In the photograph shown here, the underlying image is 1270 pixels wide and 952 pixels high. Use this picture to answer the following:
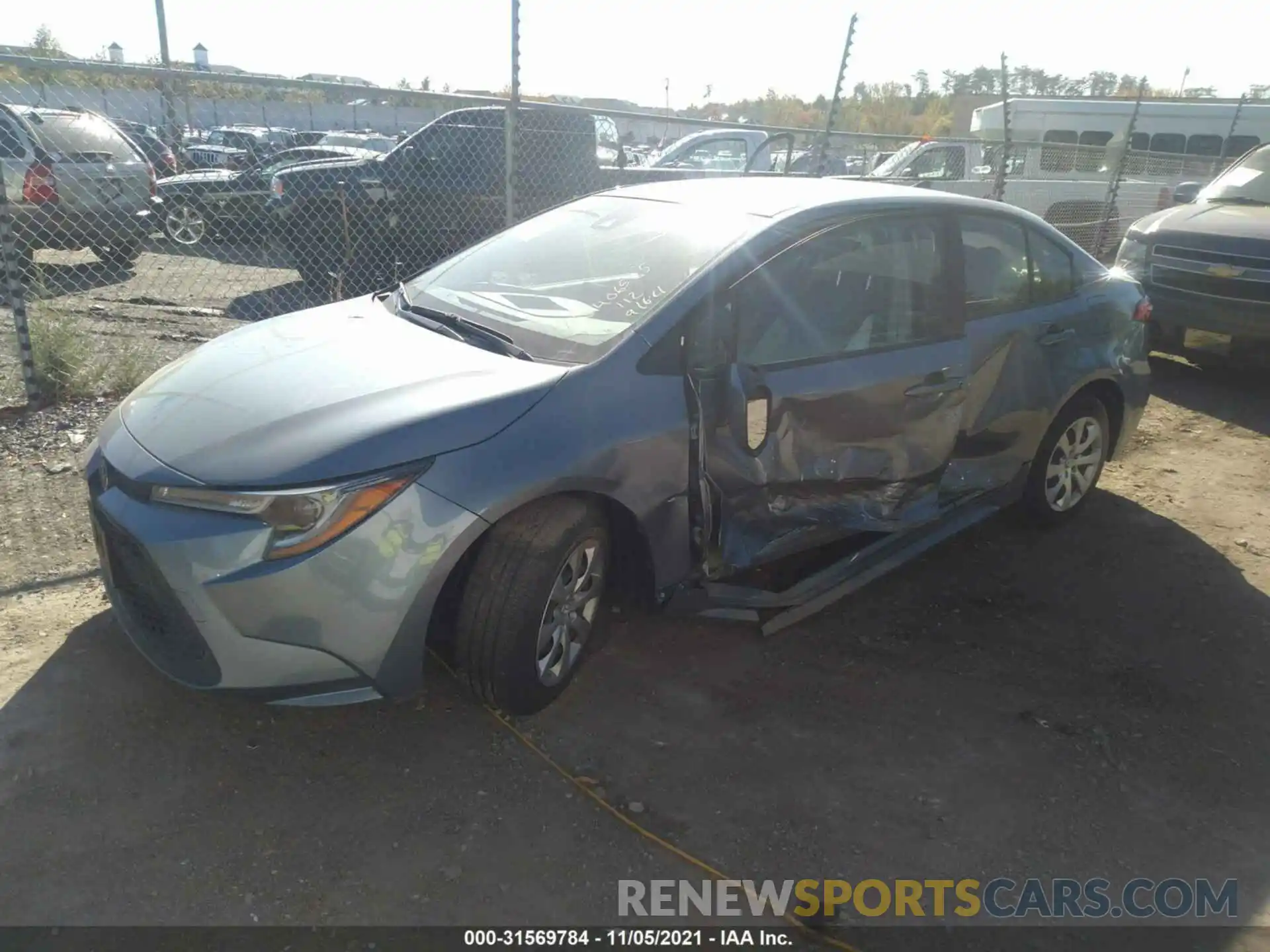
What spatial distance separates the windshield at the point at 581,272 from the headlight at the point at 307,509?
0.80 m

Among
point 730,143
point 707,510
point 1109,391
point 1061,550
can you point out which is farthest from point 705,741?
point 730,143

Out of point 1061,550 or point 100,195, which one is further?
point 100,195

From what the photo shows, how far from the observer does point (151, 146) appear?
39.8 ft

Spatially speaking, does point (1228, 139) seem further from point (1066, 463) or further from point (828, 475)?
point (828, 475)

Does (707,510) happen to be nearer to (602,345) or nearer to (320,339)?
(602,345)

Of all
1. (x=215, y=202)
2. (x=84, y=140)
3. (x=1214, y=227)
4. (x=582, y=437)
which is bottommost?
(x=215, y=202)

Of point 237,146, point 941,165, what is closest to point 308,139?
point 237,146

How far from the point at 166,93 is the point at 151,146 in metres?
6.42

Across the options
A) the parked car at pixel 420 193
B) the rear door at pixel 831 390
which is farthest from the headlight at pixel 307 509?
the parked car at pixel 420 193

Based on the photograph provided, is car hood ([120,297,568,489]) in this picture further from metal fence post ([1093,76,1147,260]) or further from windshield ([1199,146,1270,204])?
metal fence post ([1093,76,1147,260])

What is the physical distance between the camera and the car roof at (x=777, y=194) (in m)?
3.52

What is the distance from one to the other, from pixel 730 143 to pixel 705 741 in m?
11.3

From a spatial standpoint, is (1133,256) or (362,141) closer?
(1133,256)

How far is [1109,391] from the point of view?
4785 millimetres
